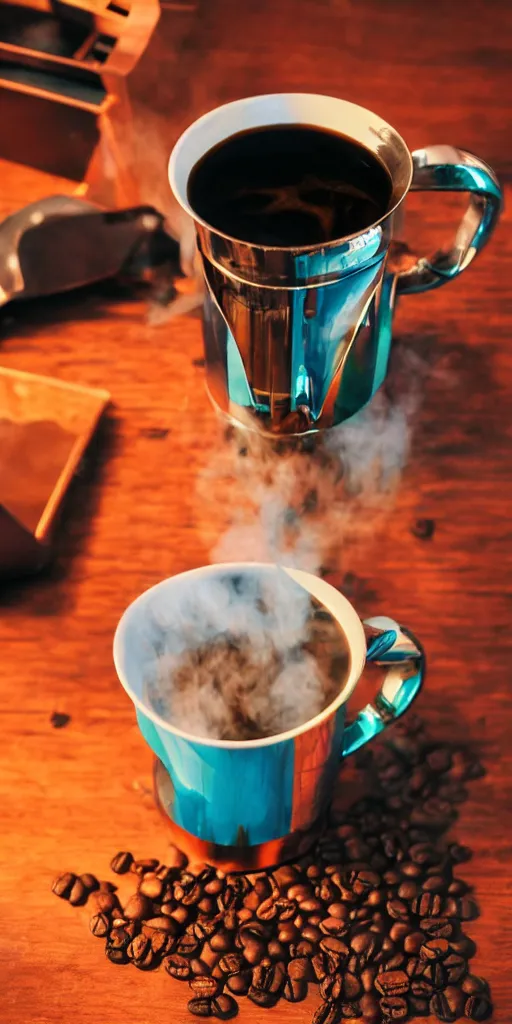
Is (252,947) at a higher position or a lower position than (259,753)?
lower

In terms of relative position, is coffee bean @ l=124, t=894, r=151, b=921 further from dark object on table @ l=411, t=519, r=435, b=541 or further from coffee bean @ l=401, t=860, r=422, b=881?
dark object on table @ l=411, t=519, r=435, b=541

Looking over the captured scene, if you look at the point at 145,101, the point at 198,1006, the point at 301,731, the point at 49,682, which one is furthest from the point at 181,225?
the point at 198,1006

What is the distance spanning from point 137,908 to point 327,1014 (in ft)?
0.52

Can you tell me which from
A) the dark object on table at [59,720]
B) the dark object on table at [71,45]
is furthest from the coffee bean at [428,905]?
the dark object on table at [71,45]

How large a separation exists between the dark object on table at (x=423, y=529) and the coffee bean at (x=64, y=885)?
0.44m

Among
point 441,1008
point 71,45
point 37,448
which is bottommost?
point 441,1008

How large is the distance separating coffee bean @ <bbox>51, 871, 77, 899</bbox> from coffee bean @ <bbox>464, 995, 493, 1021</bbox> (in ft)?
1.00

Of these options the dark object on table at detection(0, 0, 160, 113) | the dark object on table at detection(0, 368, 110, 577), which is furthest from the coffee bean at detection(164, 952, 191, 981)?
the dark object on table at detection(0, 0, 160, 113)

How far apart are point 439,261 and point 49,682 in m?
0.55

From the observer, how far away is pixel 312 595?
0.77 meters

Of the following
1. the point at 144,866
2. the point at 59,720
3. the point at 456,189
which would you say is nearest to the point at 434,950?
the point at 144,866

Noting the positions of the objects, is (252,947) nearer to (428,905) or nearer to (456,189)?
(428,905)

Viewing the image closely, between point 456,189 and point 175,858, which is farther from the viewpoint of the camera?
point 456,189

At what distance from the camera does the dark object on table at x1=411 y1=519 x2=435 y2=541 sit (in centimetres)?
100
